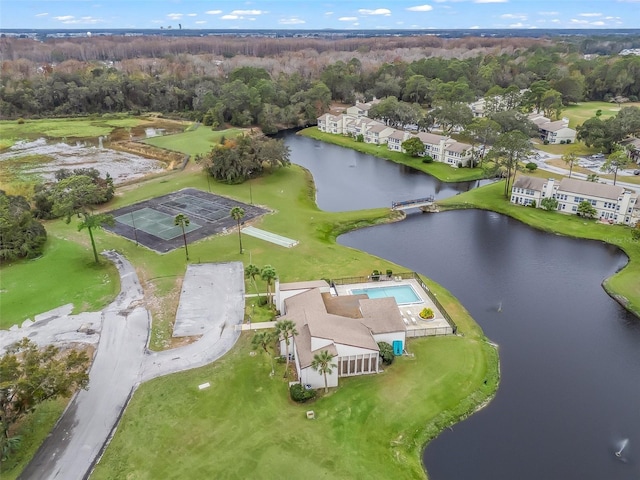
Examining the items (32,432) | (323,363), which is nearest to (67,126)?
(32,432)

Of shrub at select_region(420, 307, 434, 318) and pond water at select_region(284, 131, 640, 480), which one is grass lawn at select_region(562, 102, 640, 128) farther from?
shrub at select_region(420, 307, 434, 318)

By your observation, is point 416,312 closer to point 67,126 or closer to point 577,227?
point 577,227

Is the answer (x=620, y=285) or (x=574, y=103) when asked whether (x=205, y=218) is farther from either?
(x=574, y=103)

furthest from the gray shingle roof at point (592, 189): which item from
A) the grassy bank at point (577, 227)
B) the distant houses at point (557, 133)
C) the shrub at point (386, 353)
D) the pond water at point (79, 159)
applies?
the pond water at point (79, 159)

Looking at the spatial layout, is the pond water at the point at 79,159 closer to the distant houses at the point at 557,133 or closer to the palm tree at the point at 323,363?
the palm tree at the point at 323,363

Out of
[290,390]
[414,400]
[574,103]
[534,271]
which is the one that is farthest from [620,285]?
[574,103]
